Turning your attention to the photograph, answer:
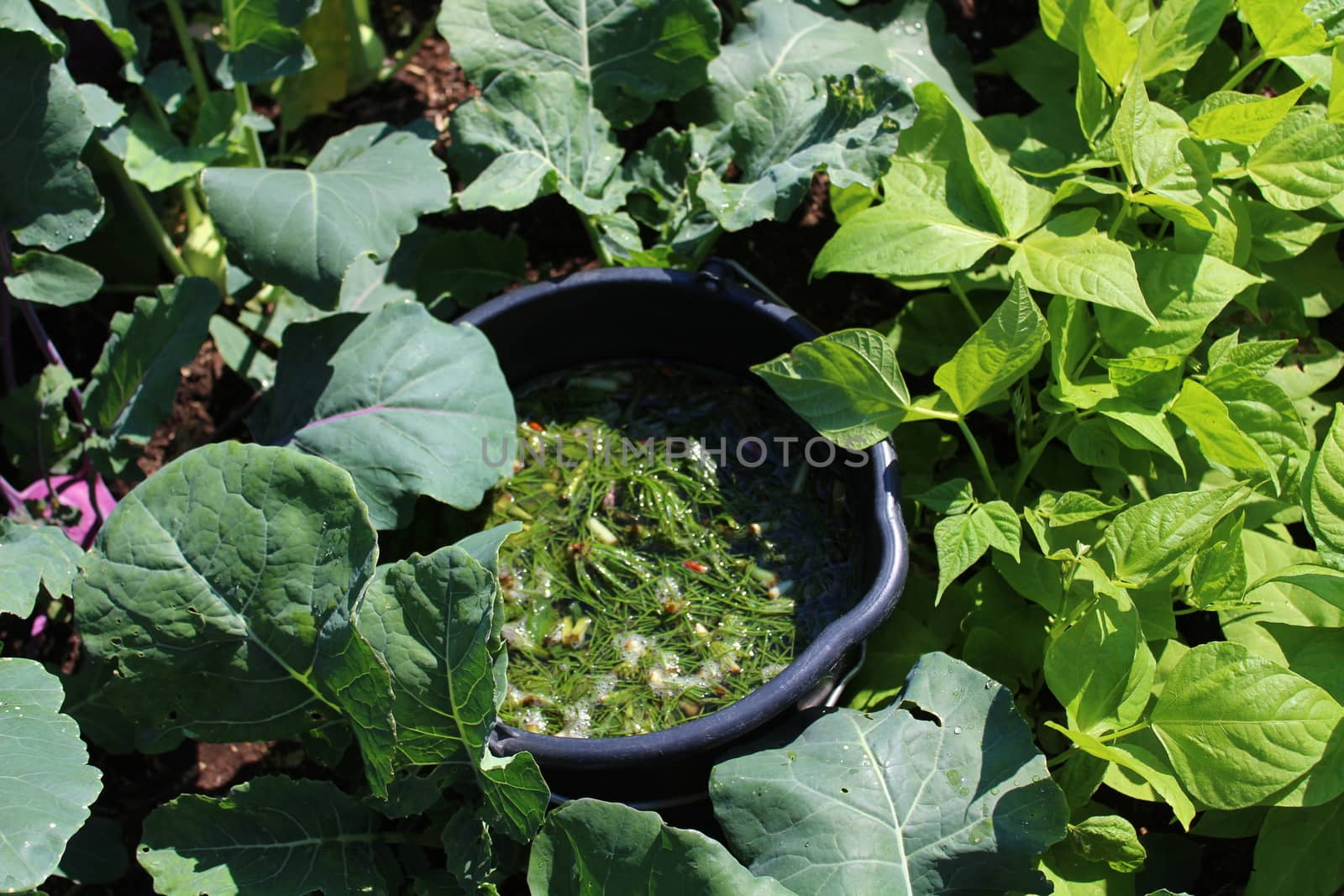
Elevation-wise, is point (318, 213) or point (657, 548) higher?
point (318, 213)

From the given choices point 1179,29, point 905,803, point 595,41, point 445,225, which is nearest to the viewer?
point 905,803

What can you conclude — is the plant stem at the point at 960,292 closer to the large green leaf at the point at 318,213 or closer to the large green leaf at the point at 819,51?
the large green leaf at the point at 819,51

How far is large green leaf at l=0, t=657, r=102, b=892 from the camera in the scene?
1403 millimetres

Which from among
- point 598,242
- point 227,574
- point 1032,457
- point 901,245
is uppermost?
point 901,245

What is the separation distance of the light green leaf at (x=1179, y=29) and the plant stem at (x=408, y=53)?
159cm

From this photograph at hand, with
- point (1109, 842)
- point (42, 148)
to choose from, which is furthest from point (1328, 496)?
point (42, 148)

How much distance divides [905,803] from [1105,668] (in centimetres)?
35

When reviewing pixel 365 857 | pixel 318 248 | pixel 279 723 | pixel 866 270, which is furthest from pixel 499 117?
pixel 365 857

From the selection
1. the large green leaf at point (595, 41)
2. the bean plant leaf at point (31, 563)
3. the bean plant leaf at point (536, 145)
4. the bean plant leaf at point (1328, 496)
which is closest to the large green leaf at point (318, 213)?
the bean plant leaf at point (536, 145)

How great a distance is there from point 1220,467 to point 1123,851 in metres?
0.74

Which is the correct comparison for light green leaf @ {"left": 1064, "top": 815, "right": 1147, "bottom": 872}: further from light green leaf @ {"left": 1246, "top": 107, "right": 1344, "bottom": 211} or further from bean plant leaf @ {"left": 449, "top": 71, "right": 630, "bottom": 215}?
bean plant leaf @ {"left": 449, "top": 71, "right": 630, "bottom": 215}

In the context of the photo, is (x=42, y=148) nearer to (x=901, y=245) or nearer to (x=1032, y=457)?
(x=901, y=245)

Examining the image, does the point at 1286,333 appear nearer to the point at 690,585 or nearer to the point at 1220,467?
the point at 1220,467

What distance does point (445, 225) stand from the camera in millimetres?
2506
